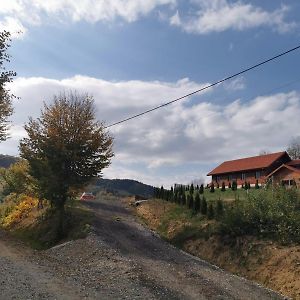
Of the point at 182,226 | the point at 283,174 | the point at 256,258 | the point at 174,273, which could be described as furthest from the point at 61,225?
the point at 283,174

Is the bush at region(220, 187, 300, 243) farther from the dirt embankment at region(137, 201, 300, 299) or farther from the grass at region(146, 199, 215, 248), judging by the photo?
the grass at region(146, 199, 215, 248)

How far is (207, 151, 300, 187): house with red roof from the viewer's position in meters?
64.5

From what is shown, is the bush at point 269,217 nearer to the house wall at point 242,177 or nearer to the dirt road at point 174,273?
the dirt road at point 174,273

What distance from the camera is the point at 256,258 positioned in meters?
21.1

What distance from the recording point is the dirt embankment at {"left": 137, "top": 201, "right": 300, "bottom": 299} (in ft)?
60.4

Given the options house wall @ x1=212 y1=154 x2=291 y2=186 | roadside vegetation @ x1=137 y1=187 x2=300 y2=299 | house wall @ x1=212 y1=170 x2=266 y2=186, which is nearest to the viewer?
roadside vegetation @ x1=137 y1=187 x2=300 y2=299

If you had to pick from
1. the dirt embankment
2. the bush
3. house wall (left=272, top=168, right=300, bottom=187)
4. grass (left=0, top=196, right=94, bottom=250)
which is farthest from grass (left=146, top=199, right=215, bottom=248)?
house wall (left=272, top=168, right=300, bottom=187)

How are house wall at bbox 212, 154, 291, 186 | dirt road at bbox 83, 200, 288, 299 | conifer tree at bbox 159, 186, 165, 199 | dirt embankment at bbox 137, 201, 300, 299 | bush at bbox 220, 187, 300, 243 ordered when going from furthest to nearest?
house wall at bbox 212, 154, 291, 186 → conifer tree at bbox 159, 186, 165, 199 → bush at bbox 220, 187, 300, 243 → dirt embankment at bbox 137, 201, 300, 299 → dirt road at bbox 83, 200, 288, 299

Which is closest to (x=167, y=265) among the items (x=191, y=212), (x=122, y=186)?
(x=191, y=212)

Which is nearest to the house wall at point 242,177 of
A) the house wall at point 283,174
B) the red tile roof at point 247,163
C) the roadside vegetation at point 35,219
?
the red tile roof at point 247,163

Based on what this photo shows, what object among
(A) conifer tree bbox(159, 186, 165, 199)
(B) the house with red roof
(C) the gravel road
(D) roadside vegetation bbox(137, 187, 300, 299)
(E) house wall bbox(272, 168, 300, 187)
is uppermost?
(B) the house with red roof

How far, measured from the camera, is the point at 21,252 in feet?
73.8

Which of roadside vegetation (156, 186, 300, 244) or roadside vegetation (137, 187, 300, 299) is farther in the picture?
roadside vegetation (156, 186, 300, 244)

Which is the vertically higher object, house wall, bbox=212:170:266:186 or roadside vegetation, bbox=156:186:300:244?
house wall, bbox=212:170:266:186
